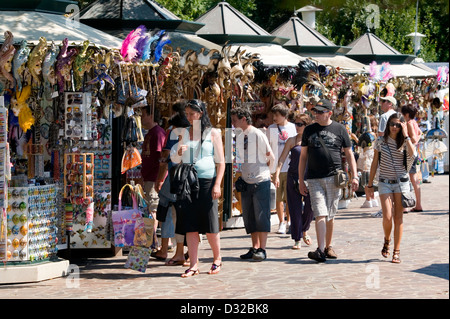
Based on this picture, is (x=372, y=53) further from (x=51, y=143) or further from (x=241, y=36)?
(x=51, y=143)

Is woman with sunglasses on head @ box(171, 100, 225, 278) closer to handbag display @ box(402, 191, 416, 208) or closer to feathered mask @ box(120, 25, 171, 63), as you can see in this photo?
feathered mask @ box(120, 25, 171, 63)

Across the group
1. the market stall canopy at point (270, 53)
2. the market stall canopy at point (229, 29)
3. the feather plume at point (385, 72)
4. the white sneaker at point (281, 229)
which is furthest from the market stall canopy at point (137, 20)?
the feather plume at point (385, 72)

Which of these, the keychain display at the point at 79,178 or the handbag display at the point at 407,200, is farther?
the handbag display at the point at 407,200

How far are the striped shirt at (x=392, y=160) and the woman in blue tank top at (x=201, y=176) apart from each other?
205 cm

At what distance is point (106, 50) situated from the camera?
9.77 m

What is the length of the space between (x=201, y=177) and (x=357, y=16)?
3061 mm

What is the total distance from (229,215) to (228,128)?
1424mm

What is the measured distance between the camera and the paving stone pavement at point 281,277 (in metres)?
8.62

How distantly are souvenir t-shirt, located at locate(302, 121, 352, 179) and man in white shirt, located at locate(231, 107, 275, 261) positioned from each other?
54cm

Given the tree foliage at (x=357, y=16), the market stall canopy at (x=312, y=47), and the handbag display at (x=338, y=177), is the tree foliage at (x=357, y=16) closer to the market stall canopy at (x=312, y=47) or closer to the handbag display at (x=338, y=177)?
the market stall canopy at (x=312, y=47)

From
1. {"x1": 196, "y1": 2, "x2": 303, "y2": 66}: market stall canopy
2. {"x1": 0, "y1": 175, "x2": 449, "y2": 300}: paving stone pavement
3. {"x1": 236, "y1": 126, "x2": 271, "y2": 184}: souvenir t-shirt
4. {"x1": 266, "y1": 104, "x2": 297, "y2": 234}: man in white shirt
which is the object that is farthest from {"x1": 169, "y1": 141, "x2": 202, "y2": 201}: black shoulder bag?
{"x1": 196, "y1": 2, "x2": 303, "y2": 66}: market stall canopy

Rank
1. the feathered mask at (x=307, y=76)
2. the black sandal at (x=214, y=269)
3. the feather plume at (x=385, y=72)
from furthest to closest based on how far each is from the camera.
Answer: the feather plume at (x=385, y=72) < the feathered mask at (x=307, y=76) < the black sandal at (x=214, y=269)

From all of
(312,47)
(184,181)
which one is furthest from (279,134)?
(312,47)

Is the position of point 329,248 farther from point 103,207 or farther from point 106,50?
point 106,50
